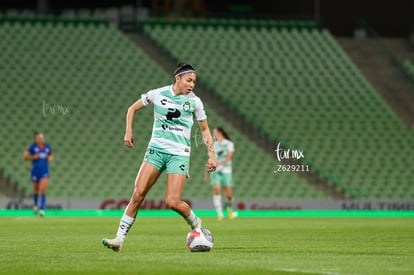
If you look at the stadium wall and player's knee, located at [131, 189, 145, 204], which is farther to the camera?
the stadium wall

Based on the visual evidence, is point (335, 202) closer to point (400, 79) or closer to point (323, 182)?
point (323, 182)

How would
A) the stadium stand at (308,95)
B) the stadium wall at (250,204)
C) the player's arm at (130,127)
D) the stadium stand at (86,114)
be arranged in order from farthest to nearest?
the stadium stand at (308,95), the stadium stand at (86,114), the stadium wall at (250,204), the player's arm at (130,127)

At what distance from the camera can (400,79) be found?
4431 cm

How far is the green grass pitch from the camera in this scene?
36.6 ft

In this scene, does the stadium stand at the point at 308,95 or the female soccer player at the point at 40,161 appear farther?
the stadium stand at the point at 308,95

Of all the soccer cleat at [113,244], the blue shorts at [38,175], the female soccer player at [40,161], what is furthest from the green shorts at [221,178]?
the soccer cleat at [113,244]

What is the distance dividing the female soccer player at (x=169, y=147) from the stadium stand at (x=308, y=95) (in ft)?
80.0

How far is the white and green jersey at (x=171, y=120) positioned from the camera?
542 inches

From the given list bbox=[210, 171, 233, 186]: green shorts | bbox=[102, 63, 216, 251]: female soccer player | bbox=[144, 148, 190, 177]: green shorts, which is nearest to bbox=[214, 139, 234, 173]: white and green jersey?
bbox=[210, 171, 233, 186]: green shorts

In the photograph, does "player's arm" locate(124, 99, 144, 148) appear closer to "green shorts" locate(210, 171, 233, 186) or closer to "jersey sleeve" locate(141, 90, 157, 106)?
"jersey sleeve" locate(141, 90, 157, 106)

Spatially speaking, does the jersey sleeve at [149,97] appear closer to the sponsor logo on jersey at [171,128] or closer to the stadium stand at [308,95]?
the sponsor logo on jersey at [171,128]

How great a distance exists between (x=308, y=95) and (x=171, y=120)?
89.9 ft

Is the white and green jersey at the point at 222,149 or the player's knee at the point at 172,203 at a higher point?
the white and green jersey at the point at 222,149

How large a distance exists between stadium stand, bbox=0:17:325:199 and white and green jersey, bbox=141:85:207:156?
21285 mm
